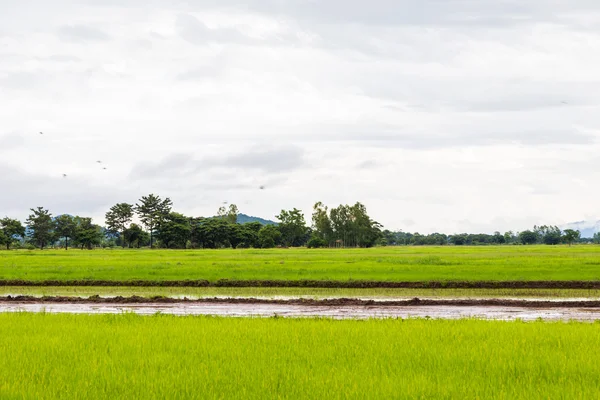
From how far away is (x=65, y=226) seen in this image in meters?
133

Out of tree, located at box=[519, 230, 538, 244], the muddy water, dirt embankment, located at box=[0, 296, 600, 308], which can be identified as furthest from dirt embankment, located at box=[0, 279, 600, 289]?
tree, located at box=[519, 230, 538, 244]

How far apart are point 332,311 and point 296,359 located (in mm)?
9214

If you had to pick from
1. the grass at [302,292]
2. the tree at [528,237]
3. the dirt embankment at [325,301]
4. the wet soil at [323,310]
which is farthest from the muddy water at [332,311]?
the tree at [528,237]

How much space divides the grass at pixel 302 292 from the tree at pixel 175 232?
87616 millimetres

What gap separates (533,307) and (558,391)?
1355 cm

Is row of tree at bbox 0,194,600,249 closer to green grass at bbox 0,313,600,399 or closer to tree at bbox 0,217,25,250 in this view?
tree at bbox 0,217,25,250

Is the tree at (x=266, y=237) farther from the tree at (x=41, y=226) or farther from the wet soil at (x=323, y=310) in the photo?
the wet soil at (x=323, y=310)

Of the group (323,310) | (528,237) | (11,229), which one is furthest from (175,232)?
(528,237)

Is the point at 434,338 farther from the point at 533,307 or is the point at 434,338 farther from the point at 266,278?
the point at 266,278

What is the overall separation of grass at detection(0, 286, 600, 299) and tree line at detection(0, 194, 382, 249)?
3496 inches

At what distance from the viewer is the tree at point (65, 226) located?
436 ft

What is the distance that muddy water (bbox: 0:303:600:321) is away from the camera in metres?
19.4

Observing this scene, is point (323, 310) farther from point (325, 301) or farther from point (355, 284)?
point (355, 284)

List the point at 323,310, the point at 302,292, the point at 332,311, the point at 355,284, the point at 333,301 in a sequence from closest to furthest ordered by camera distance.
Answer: the point at 332,311, the point at 323,310, the point at 333,301, the point at 302,292, the point at 355,284
